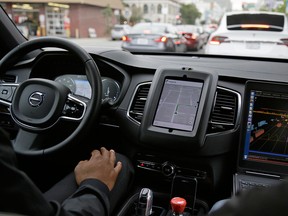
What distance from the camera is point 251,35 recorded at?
6.43m

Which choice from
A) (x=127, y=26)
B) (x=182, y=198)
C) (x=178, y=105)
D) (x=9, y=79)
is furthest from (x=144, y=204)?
(x=127, y=26)

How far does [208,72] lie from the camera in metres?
2.20

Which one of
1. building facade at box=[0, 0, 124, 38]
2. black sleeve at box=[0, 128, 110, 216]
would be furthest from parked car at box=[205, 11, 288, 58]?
black sleeve at box=[0, 128, 110, 216]

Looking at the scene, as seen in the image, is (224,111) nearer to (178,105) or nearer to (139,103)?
(178,105)

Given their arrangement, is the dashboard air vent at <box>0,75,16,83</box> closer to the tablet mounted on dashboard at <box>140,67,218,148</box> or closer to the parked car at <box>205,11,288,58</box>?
the tablet mounted on dashboard at <box>140,67,218,148</box>

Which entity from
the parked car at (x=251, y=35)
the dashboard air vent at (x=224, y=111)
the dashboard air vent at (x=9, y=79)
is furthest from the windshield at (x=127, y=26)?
the dashboard air vent at (x=224, y=111)

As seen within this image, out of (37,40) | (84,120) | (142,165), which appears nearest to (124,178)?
(142,165)

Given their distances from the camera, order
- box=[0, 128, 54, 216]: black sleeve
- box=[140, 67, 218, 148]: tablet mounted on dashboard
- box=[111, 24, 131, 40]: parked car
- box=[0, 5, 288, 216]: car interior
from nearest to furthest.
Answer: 1. box=[0, 128, 54, 216]: black sleeve
2. box=[0, 5, 288, 216]: car interior
3. box=[140, 67, 218, 148]: tablet mounted on dashboard
4. box=[111, 24, 131, 40]: parked car

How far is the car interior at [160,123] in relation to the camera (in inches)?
79.5

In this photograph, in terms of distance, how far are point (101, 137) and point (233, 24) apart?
18.9 feet

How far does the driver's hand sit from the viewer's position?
6.20 ft

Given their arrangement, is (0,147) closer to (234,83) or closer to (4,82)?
(234,83)

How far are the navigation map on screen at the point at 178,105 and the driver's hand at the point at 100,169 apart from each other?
0.35 metres

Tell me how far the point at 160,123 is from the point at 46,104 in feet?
2.13
